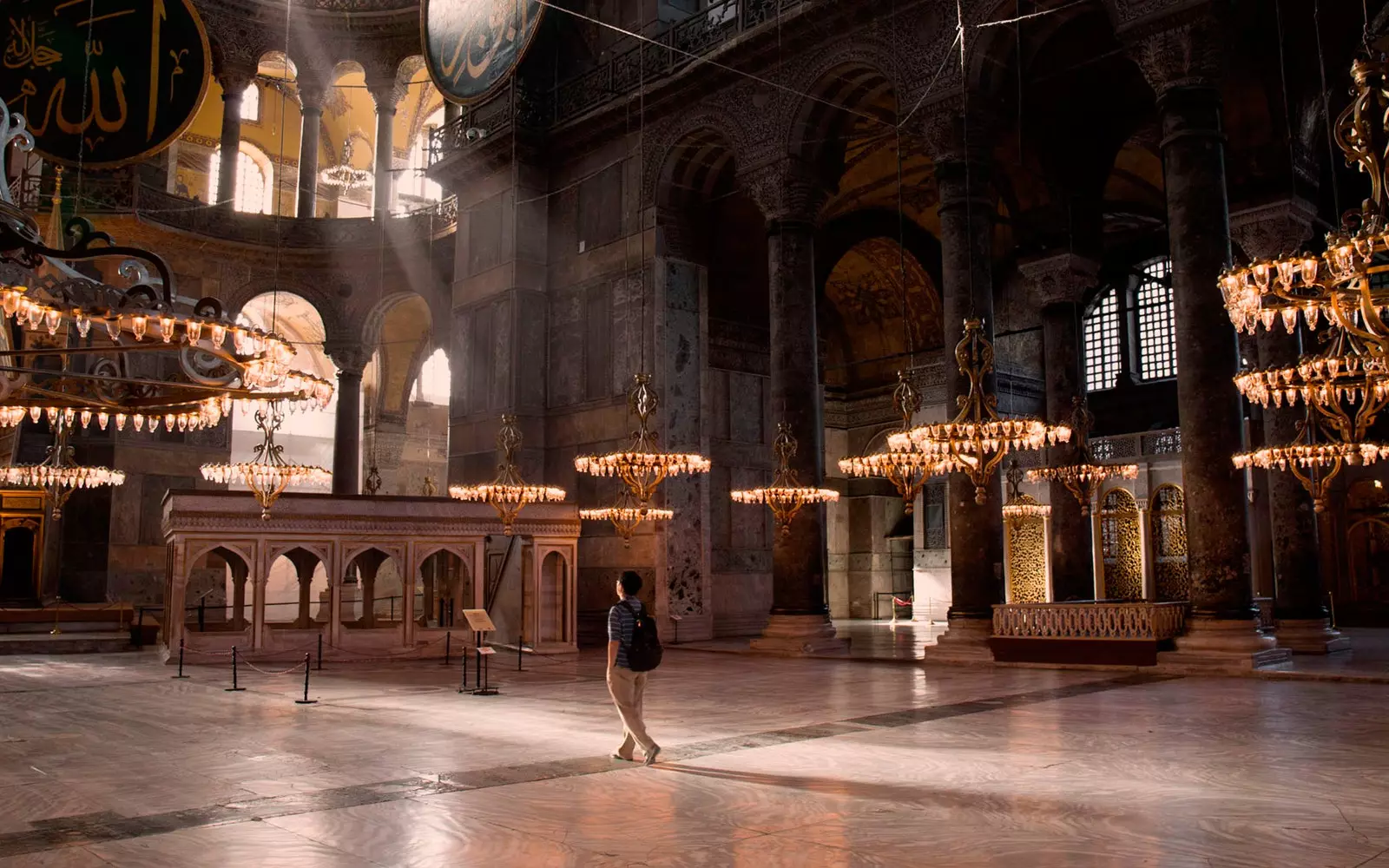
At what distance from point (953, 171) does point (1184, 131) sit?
8.63ft

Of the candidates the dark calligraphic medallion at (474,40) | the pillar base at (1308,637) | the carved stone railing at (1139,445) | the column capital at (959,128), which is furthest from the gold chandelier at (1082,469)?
the dark calligraphic medallion at (474,40)

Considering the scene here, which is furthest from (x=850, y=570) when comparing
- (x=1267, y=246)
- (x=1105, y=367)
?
(x=1267, y=246)

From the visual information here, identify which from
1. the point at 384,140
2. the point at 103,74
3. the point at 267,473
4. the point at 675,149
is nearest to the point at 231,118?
the point at 384,140

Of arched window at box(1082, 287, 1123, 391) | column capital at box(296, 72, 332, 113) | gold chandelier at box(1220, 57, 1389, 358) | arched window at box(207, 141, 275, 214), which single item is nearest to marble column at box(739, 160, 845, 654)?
gold chandelier at box(1220, 57, 1389, 358)

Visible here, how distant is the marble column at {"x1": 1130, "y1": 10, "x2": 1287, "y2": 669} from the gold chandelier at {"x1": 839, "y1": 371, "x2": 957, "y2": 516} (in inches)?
95.4

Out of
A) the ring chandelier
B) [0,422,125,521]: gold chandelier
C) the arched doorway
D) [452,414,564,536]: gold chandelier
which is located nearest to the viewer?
the ring chandelier

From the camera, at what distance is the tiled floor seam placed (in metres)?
4.45

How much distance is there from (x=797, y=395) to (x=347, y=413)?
11888 millimetres

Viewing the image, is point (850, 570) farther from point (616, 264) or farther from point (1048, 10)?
point (1048, 10)

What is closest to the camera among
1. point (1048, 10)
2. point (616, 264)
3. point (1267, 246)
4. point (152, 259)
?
point (152, 259)

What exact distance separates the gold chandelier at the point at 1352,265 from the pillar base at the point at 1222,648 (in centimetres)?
367

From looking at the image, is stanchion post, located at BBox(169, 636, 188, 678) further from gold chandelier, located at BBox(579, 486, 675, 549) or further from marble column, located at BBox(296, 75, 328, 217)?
marble column, located at BBox(296, 75, 328, 217)

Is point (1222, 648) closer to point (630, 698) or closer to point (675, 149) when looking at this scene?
point (630, 698)

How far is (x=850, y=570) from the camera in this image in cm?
2347
